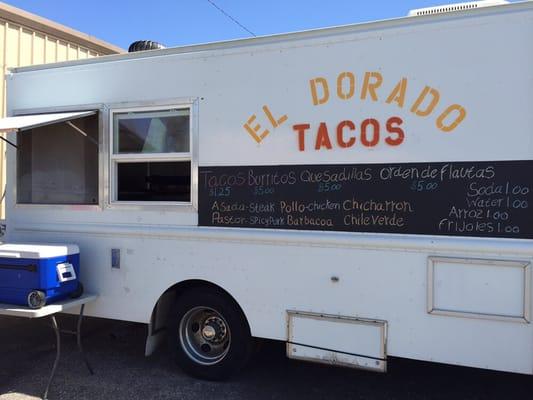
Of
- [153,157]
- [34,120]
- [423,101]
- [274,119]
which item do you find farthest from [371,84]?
[34,120]

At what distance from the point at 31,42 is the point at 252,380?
605 centimetres

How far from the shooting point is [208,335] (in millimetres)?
4035

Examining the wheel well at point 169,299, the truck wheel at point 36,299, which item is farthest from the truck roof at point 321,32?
the truck wheel at point 36,299

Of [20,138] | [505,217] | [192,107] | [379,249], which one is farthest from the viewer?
[20,138]

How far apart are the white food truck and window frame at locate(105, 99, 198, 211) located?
2 cm

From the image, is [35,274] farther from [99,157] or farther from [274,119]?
[274,119]

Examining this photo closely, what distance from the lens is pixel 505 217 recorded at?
10.1 feet

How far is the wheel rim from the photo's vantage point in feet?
13.0

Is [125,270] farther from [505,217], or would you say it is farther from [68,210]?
[505,217]

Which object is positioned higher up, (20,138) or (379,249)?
(20,138)

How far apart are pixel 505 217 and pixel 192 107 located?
2396 millimetres

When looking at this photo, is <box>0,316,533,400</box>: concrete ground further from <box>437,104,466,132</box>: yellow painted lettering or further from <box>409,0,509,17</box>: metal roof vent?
<box>409,0,509,17</box>: metal roof vent

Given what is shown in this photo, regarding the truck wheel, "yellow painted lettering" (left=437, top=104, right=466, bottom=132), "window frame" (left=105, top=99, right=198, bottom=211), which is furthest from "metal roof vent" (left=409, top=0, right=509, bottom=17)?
the truck wheel

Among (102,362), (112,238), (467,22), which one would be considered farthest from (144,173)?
(467,22)
